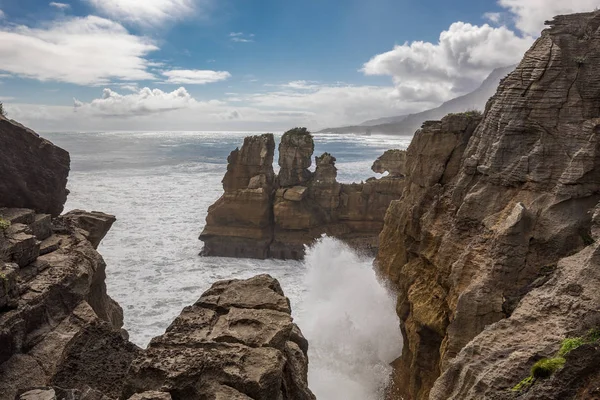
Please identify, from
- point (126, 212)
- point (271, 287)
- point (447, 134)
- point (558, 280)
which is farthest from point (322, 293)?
point (126, 212)

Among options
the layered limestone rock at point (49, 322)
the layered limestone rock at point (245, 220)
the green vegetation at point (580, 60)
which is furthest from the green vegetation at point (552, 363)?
the layered limestone rock at point (245, 220)

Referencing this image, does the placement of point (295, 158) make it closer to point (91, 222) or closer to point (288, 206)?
point (288, 206)

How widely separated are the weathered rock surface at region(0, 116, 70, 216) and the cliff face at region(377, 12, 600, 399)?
13.6 m

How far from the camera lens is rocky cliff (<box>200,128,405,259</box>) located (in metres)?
34.3

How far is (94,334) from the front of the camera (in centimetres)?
958

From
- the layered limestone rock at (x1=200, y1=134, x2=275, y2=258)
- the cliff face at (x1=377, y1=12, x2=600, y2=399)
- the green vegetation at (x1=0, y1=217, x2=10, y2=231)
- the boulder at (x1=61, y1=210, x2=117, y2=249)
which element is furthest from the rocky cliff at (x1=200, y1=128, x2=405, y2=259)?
the green vegetation at (x1=0, y1=217, x2=10, y2=231)

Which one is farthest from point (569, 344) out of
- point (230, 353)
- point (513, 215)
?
point (230, 353)

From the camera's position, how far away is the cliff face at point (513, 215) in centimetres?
846

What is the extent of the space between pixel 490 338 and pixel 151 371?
6501 mm

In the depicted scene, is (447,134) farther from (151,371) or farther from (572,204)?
(151,371)

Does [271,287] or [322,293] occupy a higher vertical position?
[271,287]

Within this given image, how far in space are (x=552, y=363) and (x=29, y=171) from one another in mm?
16078

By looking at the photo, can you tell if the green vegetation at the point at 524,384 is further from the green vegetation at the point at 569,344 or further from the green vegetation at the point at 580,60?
the green vegetation at the point at 580,60

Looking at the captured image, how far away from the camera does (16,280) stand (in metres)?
9.80
